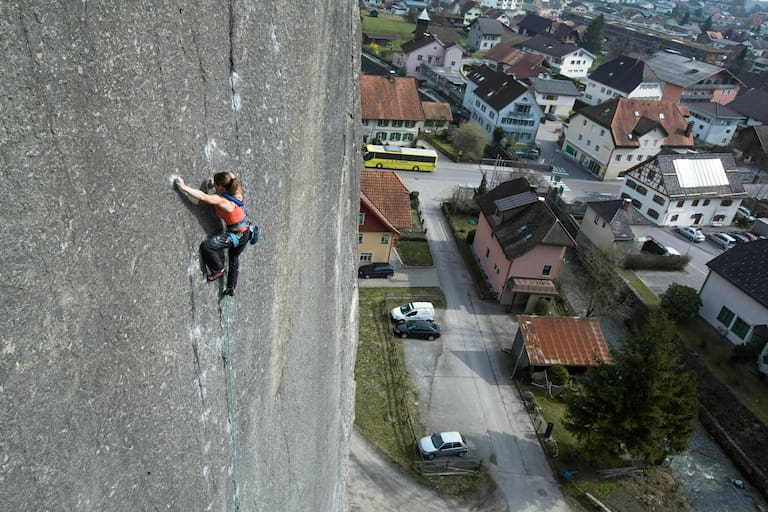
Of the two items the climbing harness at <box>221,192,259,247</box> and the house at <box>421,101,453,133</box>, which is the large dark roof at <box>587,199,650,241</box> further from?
the climbing harness at <box>221,192,259,247</box>

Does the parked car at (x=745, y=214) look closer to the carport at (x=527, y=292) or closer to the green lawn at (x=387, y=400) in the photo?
the carport at (x=527, y=292)

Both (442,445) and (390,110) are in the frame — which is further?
(390,110)

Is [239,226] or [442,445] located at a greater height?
[239,226]

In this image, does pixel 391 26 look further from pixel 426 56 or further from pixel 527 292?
pixel 527 292

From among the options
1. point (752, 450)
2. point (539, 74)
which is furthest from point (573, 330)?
point (539, 74)

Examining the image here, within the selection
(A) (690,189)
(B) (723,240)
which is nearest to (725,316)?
(B) (723,240)

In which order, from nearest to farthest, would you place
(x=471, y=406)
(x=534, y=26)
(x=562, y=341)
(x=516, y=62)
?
1. (x=471, y=406)
2. (x=562, y=341)
3. (x=516, y=62)
4. (x=534, y=26)

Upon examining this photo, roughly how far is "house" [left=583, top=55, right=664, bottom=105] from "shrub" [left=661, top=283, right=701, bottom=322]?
4915cm

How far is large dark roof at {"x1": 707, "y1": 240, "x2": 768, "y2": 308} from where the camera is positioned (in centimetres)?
2896

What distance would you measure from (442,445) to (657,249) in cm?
2635

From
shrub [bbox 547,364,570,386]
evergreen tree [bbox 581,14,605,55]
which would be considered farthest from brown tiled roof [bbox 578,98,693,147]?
evergreen tree [bbox 581,14,605,55]

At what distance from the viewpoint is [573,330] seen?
26594 mm

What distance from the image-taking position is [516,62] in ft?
278

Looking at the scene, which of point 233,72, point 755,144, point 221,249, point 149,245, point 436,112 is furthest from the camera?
point 755,144
